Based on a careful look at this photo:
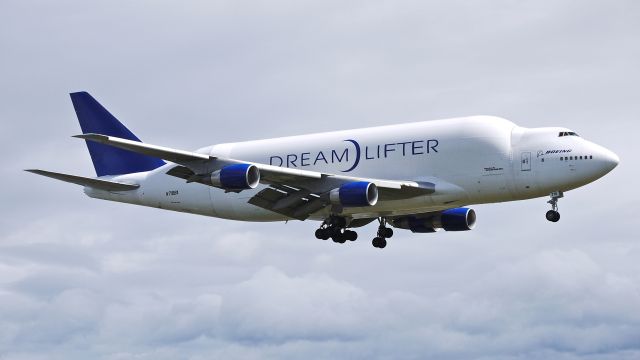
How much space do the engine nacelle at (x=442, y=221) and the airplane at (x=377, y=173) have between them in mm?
62

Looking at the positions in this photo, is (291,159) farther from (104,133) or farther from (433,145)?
(104,133)

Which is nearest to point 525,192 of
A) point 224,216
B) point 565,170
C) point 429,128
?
point 565,170

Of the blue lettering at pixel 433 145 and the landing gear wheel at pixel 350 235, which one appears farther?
the landing gear wheel at pixel 350 235

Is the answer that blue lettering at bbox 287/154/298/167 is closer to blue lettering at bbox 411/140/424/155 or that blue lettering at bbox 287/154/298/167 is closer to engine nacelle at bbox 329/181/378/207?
engine nacelle at bbox 329/181/378/207

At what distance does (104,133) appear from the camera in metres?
64.3

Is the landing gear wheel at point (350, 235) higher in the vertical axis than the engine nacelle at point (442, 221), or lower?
lower

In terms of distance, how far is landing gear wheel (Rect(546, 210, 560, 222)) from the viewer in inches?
2073

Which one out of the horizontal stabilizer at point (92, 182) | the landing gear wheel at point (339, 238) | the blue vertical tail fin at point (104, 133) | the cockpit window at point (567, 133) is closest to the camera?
the cockpit window at point (567, 133)

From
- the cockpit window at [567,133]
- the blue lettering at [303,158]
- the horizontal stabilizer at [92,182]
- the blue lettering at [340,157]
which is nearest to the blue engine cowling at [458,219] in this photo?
the blue lettering at [340,157]

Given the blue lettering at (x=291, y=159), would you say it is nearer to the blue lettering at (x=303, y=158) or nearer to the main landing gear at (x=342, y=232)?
the blue lettering at (x=303, y=158)

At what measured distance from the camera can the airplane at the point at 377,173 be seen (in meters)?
52.1

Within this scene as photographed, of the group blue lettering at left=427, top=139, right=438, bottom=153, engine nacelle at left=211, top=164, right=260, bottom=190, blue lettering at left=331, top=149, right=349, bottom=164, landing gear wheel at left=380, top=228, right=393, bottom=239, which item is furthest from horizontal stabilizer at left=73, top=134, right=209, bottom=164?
landing gear wheel at left=380, top=228, right=393, bottom=239

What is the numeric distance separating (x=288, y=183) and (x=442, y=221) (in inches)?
428

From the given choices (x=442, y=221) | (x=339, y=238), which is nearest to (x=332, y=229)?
(x=339, y=238)
